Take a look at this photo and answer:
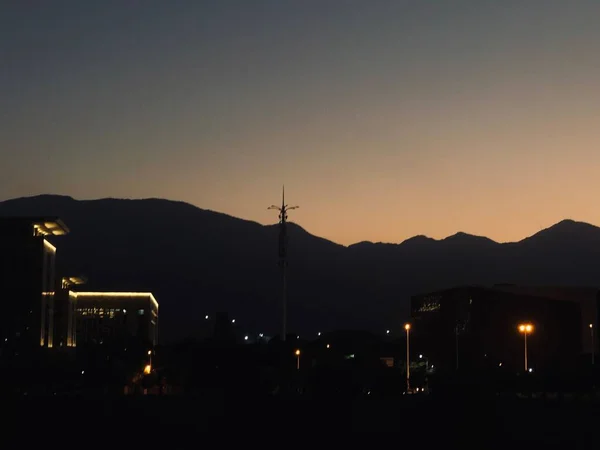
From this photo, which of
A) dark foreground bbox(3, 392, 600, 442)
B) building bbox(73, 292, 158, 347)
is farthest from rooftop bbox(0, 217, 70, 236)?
dark foreground bbox(3, 392, 600, 442)

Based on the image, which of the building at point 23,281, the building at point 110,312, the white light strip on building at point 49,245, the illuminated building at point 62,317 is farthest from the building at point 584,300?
the building at point 23,281

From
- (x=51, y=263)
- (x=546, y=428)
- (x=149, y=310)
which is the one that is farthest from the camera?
(x=149, y=310)

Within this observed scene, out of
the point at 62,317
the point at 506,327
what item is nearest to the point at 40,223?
the point at 62,317

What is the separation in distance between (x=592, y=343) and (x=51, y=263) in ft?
248

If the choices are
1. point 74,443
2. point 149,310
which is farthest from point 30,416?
point 149,310

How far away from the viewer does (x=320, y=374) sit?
5647 centimetres

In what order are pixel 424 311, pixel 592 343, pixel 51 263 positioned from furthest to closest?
pixel 424 311 < pixel 592 343 < pixel 51 263

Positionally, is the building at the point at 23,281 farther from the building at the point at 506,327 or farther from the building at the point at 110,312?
the building at the point at 506,327

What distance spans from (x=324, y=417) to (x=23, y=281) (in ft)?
241

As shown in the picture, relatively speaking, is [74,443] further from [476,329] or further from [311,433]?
[476,329]

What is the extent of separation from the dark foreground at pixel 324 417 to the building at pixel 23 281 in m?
66.0

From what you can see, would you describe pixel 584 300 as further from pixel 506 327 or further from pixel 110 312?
pixel 110 312

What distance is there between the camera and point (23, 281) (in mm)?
106688

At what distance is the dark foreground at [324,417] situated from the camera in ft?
125
